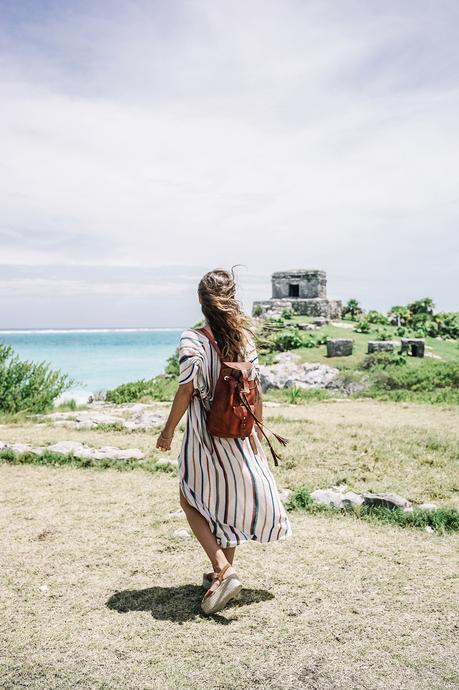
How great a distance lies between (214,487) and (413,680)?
57.9 inches

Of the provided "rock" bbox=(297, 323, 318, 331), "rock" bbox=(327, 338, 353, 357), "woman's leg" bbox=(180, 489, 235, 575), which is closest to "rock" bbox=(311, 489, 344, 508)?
"woman's leg" bbox=(180, 489, 235, 575)

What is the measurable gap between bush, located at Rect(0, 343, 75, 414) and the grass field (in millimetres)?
7350

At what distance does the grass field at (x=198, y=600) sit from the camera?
2.99m

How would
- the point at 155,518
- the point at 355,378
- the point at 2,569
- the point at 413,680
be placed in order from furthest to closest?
the point at 355,378, the point at 155,518, the point at 2,569, the point at 413,680

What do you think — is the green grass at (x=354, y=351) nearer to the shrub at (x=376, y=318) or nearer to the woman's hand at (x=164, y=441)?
the shrub at (x=376, y=318)

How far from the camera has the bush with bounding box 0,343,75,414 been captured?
44.9ft

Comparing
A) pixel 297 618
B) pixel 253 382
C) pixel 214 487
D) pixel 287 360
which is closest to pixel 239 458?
pixel 214 487

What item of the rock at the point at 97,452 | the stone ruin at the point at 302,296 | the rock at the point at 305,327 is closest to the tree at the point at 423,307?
the stone ruin at the point at 302,296

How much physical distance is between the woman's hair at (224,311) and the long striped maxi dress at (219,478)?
0.33ft

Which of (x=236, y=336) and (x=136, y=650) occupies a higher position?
(x=236, y=336)

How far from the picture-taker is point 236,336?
3643 mm

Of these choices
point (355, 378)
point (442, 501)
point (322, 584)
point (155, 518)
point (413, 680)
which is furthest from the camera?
point (355, 378)

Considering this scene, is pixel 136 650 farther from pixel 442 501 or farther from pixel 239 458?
pixel 442 501

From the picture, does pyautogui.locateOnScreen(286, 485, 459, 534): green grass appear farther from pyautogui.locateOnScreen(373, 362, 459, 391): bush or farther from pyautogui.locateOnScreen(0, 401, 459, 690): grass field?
pyautogui.locateOnScreen(373, 362, 459, 391): bush
